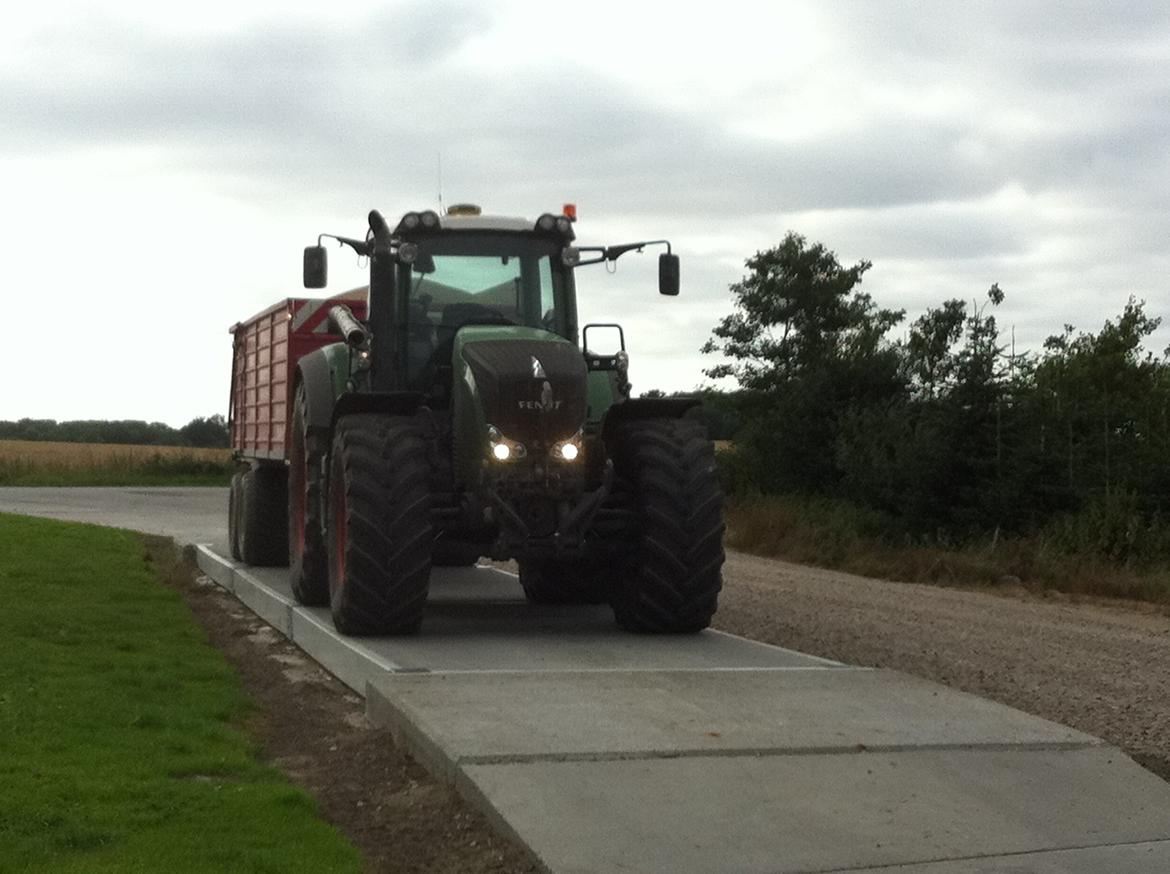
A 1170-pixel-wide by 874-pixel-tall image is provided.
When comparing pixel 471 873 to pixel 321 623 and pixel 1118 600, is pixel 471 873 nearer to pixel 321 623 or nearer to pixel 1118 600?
pixel 321 623

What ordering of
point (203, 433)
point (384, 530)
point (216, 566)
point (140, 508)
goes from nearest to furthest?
point (384, 530) < point (216, 566) < point (140, 508) < point (203, 433)

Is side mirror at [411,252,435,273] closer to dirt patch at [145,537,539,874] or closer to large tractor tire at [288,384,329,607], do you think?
large tractor tire at [288,384,329,607]

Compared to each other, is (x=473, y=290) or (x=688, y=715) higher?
(x=473, y=290)

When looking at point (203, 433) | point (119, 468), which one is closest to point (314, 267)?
point (119, 468)

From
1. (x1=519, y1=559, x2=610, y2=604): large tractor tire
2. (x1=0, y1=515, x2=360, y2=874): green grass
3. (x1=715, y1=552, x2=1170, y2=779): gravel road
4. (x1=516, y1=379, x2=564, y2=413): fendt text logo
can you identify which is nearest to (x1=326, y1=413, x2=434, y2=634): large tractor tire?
(x1=516, y1=379, x2=564, y2=413): fendt text logo

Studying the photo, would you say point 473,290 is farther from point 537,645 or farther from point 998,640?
point 998,640

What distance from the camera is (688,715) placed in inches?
315

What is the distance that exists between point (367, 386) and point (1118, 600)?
10.2 m

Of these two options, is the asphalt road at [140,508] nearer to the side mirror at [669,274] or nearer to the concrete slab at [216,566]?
the concrete slab at [216,566]

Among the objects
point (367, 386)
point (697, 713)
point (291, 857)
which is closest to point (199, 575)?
point (367, 386)

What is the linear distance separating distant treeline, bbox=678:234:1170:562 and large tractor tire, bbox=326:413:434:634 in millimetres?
12816

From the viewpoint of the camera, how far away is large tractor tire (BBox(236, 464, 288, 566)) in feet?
57.1

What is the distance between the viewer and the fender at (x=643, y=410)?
1159 cm

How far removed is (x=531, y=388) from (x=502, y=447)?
41 centimetres
